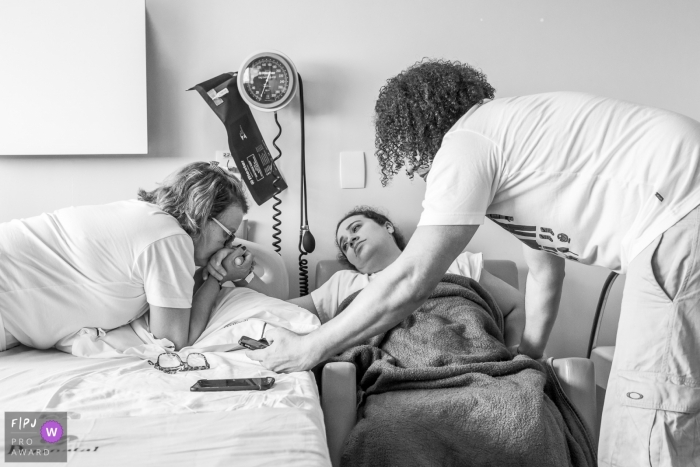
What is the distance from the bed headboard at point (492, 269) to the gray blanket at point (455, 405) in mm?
571

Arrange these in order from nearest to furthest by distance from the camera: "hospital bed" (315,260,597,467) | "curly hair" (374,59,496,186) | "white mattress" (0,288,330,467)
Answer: "white mattress" (0,288,330,467), "curly hair" (374,59,496,186), "hospital bed" (315,260,597,467)

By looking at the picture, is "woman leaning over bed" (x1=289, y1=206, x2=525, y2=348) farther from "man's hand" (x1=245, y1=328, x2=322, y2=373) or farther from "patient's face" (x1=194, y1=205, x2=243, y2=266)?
"man's hand" (x1=245, y1=328, x2=322, y2=373)

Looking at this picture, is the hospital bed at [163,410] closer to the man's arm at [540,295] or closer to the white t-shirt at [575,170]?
the white t-shirt at [575,170]

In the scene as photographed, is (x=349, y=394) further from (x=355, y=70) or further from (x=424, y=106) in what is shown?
(x=355, y=70)

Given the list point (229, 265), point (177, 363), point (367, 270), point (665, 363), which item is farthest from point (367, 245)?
point (665, 363)

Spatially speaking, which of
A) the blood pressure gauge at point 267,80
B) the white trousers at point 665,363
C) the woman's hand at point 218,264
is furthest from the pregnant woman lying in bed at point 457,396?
the blood pressure gauge at point 267,80

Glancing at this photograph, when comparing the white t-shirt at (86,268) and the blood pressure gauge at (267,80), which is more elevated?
the blood pressure gauge at (267,80)

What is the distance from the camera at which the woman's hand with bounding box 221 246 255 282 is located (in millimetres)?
1986

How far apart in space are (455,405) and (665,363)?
0.48 metres

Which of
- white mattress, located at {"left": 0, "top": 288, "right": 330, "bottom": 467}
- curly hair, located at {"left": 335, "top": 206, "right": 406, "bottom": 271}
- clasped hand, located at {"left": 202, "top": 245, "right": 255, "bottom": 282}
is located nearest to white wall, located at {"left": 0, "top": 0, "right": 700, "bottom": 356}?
curly hair, located at {"left": 335, "top": 206, "right": 406, "bottom": 271}

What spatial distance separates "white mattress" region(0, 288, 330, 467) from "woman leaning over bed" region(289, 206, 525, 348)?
62 cm

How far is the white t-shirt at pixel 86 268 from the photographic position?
5.41 feet

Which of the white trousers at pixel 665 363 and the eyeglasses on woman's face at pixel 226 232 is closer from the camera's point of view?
the white trousers at pixel 665 363

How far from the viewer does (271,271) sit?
230 centimetres
